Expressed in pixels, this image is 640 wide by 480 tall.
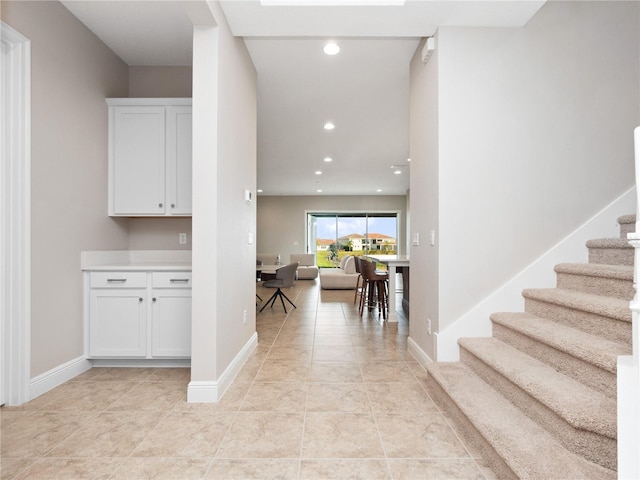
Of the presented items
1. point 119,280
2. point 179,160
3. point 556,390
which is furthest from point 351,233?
point 556,390

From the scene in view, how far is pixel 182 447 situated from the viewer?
1701mm

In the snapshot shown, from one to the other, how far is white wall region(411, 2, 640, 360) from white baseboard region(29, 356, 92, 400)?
9.57ft

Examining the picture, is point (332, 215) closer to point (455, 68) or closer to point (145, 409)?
point (455, 68)

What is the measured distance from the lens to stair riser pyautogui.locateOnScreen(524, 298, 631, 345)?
66.3 inches

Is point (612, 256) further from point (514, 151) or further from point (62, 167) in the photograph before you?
point (62, 167)

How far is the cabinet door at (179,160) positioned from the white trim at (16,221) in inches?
38.6

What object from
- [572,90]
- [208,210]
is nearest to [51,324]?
[208,210]

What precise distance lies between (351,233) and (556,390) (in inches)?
420

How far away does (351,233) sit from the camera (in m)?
12.2

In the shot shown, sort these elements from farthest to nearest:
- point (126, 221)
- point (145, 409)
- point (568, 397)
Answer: point (126, 221), point (145, 409), point (568, 397)

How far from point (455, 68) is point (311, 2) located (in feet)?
3.91

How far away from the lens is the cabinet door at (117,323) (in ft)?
8.91

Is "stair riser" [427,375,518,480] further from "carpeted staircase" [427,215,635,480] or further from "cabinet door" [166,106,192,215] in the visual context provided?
"cabinet door" [166,106,192,215]

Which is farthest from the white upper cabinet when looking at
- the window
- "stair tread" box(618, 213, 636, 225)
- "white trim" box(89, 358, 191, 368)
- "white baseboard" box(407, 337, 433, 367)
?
the window
